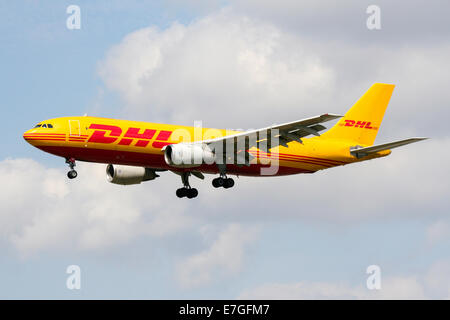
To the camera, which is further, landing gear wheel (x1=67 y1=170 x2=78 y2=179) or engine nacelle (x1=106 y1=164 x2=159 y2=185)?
engine nacelle (x1=106 y1=164 x2=159 y2=185)

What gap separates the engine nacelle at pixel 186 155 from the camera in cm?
5831

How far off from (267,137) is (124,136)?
29.7 feet

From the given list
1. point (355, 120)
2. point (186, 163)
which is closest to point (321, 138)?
point (355, 120)

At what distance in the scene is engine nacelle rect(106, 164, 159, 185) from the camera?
6650 cm

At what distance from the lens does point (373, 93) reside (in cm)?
6969

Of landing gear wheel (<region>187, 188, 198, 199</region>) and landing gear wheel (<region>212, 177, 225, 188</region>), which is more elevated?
Result: landing gear wheel (<region>212, 177, 225, 188</region>)

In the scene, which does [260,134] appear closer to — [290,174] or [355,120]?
[290,174]

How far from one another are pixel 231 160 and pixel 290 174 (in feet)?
18.9

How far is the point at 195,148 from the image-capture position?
5969cm

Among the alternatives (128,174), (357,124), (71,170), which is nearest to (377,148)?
(357,124)

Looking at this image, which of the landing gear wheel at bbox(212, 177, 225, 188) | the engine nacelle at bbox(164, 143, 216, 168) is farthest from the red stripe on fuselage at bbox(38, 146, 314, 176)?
the landing gear wheel at bbox(212, 177, 225, 188)

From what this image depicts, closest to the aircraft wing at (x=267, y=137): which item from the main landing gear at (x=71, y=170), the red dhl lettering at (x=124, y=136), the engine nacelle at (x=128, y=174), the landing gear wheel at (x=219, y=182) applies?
the landing gear wheel at (x=219, y=182)

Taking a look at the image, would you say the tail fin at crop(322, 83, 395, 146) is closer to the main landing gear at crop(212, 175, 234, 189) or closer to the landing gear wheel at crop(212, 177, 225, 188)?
the main landing gear at crop(212, 175, 234, 189)

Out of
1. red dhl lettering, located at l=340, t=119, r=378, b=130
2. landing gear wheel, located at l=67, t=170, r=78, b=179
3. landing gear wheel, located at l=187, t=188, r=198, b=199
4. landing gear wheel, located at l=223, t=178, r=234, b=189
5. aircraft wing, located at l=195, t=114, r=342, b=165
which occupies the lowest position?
landing gear wheel, located at l=187, t=188, r=198, b=199
